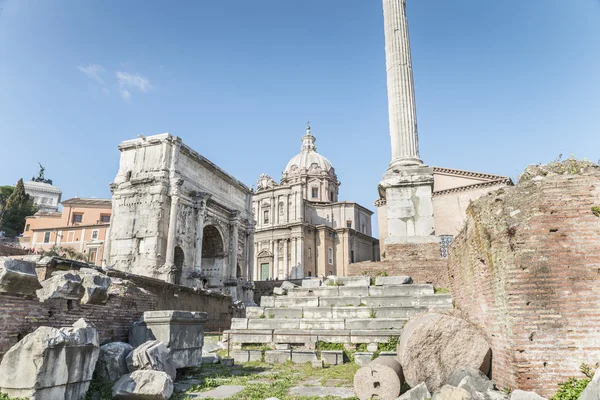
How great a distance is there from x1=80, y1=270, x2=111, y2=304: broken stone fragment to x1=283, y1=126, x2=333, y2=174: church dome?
179ft

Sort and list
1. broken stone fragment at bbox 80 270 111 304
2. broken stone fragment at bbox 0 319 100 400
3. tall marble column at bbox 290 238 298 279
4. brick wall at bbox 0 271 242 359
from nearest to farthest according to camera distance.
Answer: broken stone fragment at bbox 0 319 100 400
brick wall at bbox 0 271 242 359
broken stone fragment at bbox 80 270 111 304
tall marble column at bbox 290 238 298 279

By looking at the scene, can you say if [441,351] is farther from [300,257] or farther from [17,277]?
[300,257]

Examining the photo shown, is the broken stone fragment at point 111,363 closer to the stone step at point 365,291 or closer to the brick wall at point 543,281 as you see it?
the brick wall at point 543,281

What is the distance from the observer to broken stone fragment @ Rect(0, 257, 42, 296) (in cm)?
540

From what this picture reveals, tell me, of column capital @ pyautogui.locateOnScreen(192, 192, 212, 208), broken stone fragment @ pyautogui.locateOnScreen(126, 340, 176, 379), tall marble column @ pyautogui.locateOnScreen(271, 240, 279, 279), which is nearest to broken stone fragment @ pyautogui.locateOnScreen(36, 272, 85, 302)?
broken stone fragment @ pyautogui.locateOnScreen(126, 340, 176, 379)

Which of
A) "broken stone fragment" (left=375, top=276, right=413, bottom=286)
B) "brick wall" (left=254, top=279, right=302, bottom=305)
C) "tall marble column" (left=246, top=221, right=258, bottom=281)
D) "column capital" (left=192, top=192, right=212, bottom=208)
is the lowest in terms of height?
"broken stone fragment" (left=375, top=276, right=413, bottom=286)

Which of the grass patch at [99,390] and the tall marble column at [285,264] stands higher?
the tall marble column at [285,264]

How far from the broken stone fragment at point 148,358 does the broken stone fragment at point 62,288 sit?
127 centimetres

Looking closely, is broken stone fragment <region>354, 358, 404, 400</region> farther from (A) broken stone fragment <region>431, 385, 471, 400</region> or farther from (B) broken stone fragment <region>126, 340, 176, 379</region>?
(B) broken stone fragment <region>126, 340, 176, 379</region>

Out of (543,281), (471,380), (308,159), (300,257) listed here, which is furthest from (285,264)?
(543,281)

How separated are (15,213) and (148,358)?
63.3 meters

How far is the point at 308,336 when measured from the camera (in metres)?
10.6

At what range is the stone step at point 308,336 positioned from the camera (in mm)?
9945

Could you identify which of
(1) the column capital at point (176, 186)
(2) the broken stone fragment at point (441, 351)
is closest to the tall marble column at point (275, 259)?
(1) the column capital at point (176, 186)
